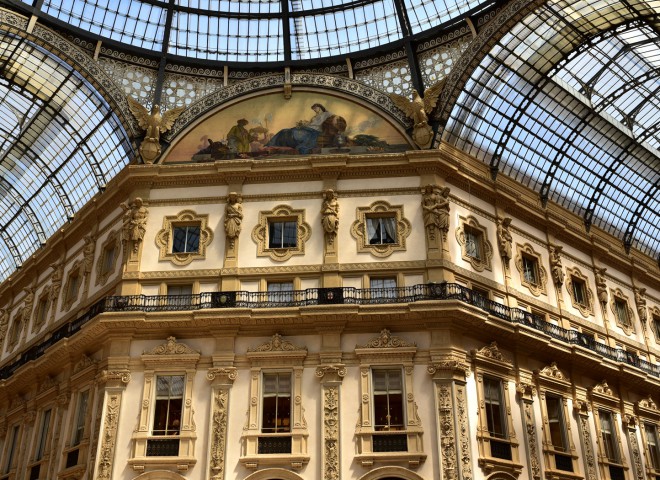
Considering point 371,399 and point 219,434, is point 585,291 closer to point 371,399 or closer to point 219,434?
point 371,399

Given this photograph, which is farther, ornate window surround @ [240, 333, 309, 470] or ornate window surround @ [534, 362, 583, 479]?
ornate window surround @ [534, 362, 583, 479]

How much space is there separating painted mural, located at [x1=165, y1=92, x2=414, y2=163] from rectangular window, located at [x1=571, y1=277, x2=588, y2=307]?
12452 millimetres

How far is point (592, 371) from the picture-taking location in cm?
3494

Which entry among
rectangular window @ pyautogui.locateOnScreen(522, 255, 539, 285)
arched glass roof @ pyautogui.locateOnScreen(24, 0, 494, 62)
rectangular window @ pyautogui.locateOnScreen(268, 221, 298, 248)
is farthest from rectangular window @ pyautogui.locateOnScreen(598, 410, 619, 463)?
arched glass roof @ pyautogui.locateOnScreen(24, 0, 494, 62)

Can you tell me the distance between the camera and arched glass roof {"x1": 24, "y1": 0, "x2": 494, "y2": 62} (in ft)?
122

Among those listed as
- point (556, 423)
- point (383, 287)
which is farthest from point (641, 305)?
point (383, 287)

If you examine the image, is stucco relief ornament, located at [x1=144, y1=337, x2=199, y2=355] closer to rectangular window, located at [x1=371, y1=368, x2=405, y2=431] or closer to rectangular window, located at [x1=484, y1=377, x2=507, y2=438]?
rectangular window, located at [x1=371, y1=368, x2=405, y2=431]

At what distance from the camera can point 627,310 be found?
41406mm

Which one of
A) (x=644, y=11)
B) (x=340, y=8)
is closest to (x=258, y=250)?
(x=340, y=8)

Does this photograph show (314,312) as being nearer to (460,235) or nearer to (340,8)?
(460,235)

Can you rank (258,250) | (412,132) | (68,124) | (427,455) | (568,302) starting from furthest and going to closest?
(68,124) < (568,302) < (412,132) < (258,250) < (427,455)

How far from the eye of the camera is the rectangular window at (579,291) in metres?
38.1

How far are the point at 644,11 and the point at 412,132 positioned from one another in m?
13.6

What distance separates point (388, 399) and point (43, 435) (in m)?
17.6
